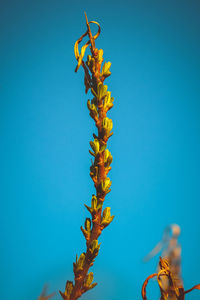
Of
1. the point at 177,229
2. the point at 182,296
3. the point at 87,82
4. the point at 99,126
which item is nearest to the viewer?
the point at 182,296

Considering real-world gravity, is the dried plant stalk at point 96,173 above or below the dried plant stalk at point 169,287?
above

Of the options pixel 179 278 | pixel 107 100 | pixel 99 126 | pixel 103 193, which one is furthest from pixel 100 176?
pixel 179 278

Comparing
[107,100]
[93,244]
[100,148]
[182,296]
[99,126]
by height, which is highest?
[107,100]

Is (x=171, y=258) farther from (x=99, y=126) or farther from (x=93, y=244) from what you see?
(x=99, y=126)

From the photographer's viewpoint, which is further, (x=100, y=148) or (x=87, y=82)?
(x=87, y=82)

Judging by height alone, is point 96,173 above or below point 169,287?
above

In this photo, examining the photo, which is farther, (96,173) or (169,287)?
(96,173)

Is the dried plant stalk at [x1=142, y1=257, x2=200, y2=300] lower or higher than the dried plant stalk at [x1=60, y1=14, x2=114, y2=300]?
lower

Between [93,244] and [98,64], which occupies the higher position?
[98,64]
